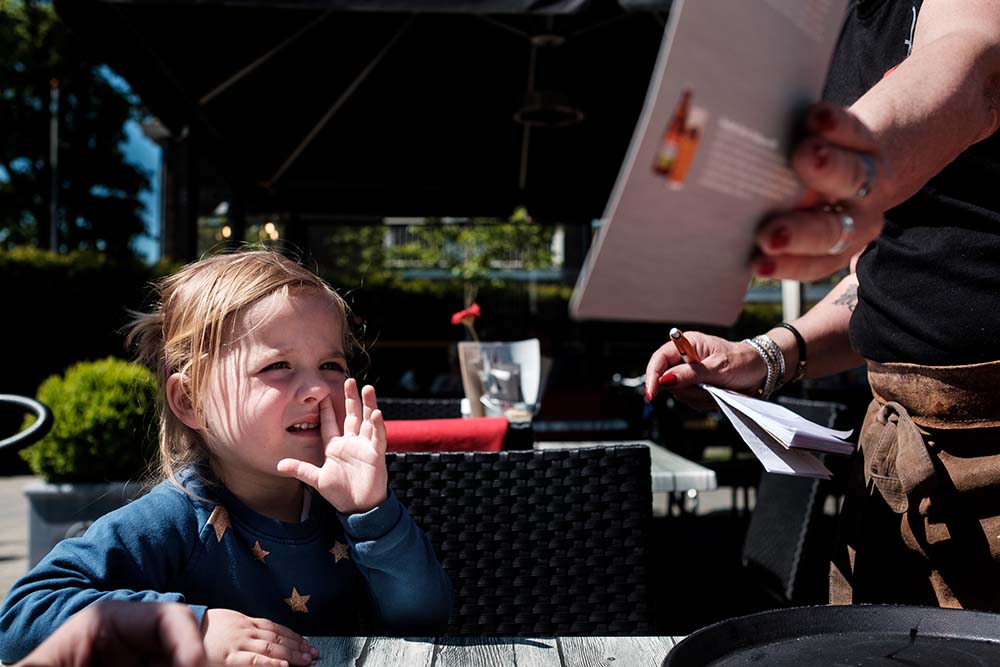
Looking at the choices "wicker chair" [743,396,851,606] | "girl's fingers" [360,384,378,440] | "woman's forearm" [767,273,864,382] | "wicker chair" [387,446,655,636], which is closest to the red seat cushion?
"wicker chair" [387,446,655,636]

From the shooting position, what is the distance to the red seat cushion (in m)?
1.65

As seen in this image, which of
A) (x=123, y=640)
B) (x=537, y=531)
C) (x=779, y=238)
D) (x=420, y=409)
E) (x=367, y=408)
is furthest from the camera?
(x=420, y=409)

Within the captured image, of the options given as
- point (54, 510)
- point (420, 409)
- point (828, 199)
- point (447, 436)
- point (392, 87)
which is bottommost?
point (54, 510)

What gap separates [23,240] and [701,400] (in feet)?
94.1

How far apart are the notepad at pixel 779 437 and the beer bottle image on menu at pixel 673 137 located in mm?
649

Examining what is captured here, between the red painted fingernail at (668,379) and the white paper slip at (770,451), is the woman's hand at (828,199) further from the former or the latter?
the red painted fingernail at (668,379)

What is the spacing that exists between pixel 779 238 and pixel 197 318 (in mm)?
1074

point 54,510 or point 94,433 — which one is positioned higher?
point 94,433

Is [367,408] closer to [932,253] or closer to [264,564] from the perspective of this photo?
[264,564]

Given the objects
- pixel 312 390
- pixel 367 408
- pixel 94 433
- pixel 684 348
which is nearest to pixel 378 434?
pixel 367 408

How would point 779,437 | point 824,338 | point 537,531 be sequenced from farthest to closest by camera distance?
point 824,338, point 537,531, point 779,437

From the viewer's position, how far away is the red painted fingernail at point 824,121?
0.53 metres

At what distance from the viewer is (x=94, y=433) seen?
3.97 metres

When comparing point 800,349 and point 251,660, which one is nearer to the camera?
point 251,660
